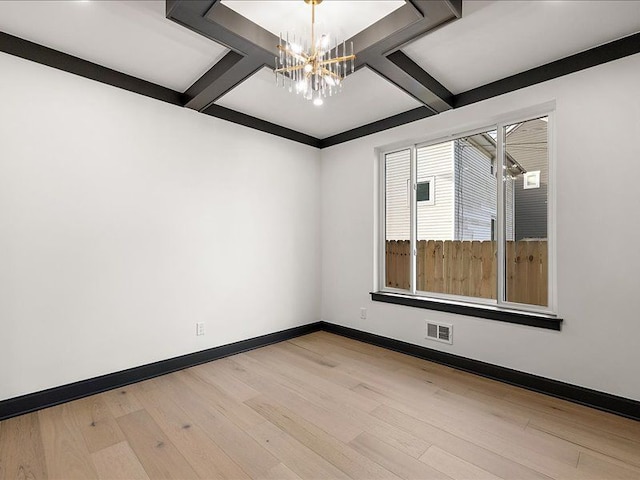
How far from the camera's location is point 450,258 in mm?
3441

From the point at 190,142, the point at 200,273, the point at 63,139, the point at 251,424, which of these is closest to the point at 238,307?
the point at 200,273

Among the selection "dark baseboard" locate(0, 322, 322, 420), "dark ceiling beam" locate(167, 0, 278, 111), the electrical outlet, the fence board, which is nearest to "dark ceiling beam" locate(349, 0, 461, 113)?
"dark ceiling beam" locate(167, 0, 278, 111)

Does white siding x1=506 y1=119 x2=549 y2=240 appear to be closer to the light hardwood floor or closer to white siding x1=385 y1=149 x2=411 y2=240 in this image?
white siding x1=385 y1=149 x2=411 y2=240

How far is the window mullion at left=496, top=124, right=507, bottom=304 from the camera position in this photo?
3007mm

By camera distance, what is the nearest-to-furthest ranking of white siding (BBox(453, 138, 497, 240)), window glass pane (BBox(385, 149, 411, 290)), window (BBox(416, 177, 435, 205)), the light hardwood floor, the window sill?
the light hardwood floor, the window sill, white siding (BBox(453, 138, 497, 240)), window (BBox(416, 177, 435, 205)), window glass pane (BBox(385, 149, 411, 290))

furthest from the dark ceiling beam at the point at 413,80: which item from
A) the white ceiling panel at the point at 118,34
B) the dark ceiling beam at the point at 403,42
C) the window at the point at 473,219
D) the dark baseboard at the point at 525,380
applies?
the dark baseboard at the point at 525,380

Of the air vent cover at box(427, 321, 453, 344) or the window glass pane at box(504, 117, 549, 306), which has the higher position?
the window glass pane at box(504, 117, 549, 306)

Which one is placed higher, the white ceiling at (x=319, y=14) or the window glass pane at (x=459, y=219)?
the white ceiling at (x=319, y=14)

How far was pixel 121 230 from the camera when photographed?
2.76 metres

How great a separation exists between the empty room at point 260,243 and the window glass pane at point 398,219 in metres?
0.06

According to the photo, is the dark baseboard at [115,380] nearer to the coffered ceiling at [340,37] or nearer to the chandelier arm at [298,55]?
the coffered ceiling at [340,37]

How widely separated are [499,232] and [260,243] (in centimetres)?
252

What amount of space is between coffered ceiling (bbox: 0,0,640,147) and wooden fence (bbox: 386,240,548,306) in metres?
1.42

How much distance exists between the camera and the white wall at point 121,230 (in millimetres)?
2316
